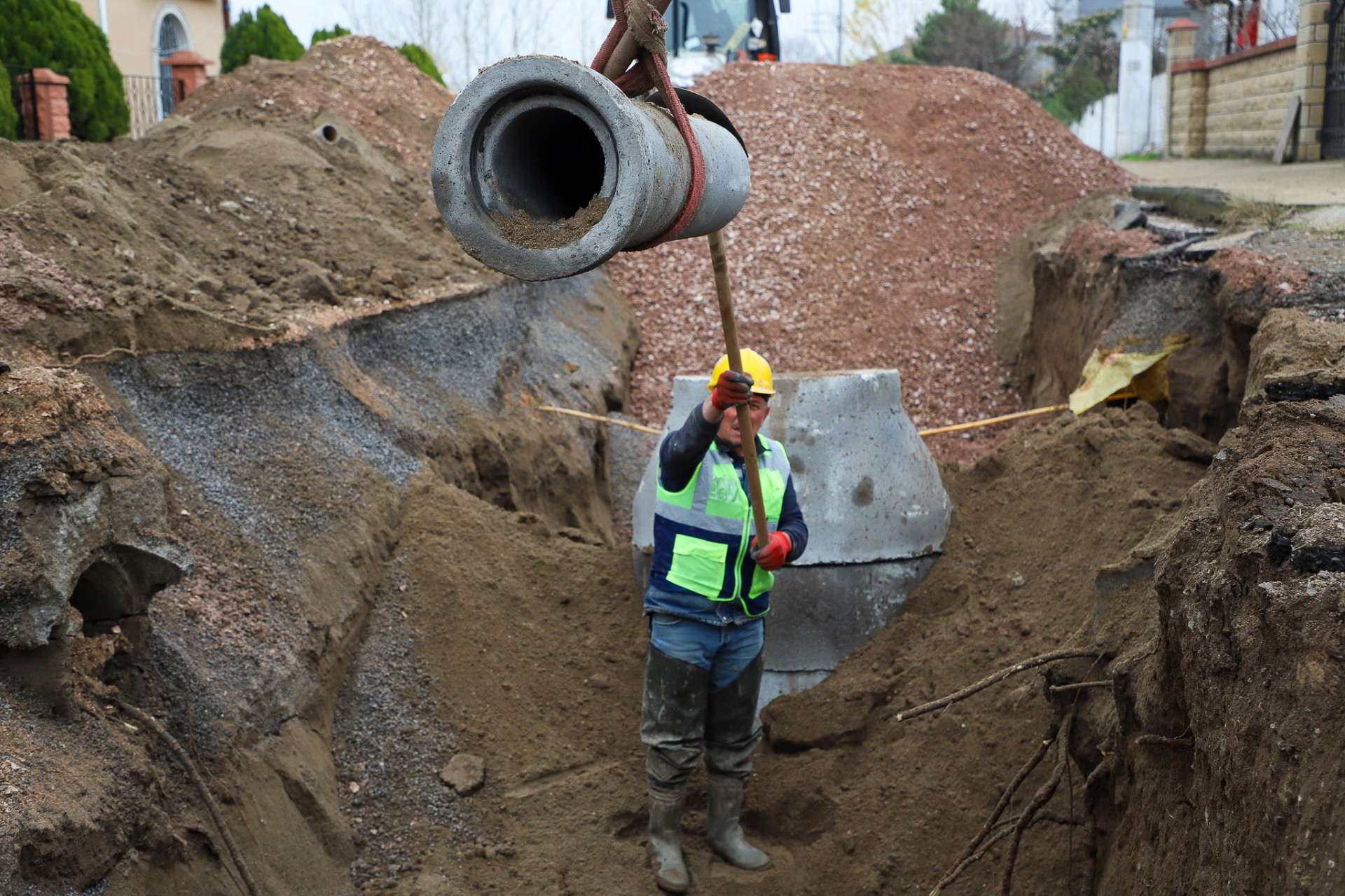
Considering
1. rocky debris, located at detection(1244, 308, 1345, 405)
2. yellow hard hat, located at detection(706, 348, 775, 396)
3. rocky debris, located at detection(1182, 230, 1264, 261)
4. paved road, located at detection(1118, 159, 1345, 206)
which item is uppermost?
paved road, located at detection(1118, 159, 1345, 206)

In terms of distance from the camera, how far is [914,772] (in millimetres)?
4594

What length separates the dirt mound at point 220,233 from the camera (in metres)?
5.04

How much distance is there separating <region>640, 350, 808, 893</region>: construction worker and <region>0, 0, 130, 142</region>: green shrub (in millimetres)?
11461

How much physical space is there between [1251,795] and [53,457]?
3318 mm

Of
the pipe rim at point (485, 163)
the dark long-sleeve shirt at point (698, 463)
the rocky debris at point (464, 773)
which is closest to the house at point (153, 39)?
the rocky debris at point (464, 773)

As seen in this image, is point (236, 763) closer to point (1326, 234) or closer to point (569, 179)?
point (569, 179)

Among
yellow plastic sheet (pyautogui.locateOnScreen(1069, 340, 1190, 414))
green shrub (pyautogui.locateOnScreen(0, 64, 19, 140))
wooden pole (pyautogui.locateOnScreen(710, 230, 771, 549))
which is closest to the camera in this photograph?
wooden pole (pyautogui.locateOnScreen(710, 230, 771, 549))

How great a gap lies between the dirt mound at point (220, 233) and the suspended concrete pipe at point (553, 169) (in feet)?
10.1

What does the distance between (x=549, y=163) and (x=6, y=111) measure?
10057mm

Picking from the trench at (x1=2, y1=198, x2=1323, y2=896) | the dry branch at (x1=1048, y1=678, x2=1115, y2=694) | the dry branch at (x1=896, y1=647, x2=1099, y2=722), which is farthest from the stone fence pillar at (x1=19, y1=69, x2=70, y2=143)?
the dry branch at (x1=1048, y1=678, x2=1115, y2=694)

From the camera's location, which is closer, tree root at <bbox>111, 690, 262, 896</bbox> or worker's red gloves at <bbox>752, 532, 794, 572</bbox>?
tree root at <bbox>111, 690, 262, 896</bbox>

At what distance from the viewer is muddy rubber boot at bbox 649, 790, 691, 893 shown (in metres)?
4.39

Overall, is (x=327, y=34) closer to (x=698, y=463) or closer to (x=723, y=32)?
(x=723, y=32)

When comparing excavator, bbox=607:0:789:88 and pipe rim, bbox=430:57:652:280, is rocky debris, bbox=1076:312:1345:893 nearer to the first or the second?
pipe rim, bbox=430:57:652:280
